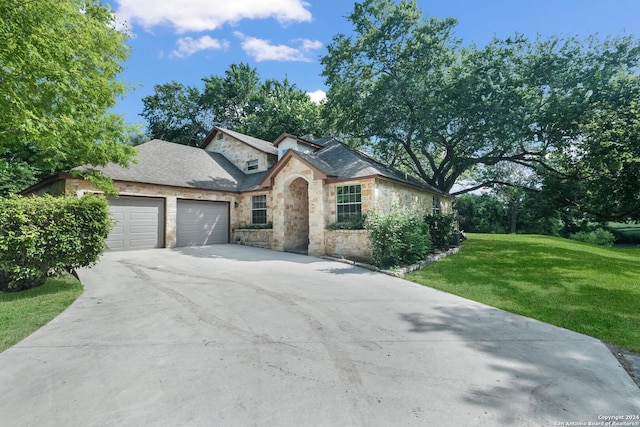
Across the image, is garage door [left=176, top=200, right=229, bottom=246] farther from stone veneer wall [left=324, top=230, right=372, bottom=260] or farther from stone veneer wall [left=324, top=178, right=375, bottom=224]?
stone veneer wall [left=324, top=230, right=372, bottom=260]

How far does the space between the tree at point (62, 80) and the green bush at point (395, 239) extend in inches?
382

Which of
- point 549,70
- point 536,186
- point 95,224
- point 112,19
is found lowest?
point 95,224

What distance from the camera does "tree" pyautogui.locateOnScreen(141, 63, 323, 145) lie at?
31578 mm

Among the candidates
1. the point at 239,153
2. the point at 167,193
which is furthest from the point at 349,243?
the point at 239,153

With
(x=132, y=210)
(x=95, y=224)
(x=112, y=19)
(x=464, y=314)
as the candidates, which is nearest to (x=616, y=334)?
(x=464, y=314)

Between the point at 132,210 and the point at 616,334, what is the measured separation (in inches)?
667

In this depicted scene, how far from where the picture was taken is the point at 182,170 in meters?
16.9

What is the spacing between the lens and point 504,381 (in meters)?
3.26

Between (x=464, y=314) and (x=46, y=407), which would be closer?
(x=46, y=407)

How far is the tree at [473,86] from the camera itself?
14.8 metres

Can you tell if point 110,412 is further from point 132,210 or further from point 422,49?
point 422,49

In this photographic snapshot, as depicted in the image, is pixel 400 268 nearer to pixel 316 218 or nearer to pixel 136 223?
pixel 316 218

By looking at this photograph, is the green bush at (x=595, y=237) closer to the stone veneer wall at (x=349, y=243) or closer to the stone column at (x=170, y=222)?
the stone veneer wall at (x=349, y=243)

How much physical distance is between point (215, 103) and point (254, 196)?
71.8 ft
